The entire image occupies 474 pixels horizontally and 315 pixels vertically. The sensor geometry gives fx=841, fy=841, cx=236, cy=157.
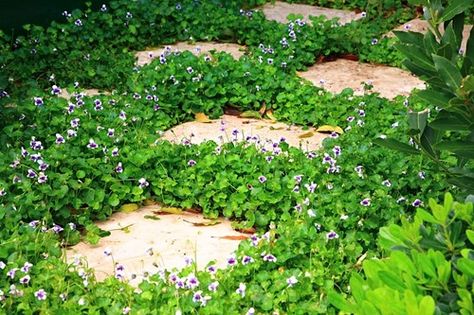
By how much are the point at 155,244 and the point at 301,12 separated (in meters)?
4.49

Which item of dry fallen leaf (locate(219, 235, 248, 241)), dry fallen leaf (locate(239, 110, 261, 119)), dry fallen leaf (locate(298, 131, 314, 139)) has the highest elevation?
dry fallen leaf (locate(219, 235, 248, 241))

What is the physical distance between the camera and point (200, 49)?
250 inches

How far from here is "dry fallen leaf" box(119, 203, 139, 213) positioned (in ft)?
13.7

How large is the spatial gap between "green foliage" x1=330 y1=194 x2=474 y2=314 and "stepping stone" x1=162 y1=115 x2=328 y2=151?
9.18 ft

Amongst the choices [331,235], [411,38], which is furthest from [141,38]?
[411,38]

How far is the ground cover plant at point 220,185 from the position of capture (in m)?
3.06

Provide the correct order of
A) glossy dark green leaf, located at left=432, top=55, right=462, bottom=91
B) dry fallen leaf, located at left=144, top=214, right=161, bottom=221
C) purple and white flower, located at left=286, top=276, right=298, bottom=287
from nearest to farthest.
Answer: glossy dark green leaf, located at left=432, top=55, right=462, bottom=91
purple and white flower, located at left=286, top=276, right=298, bottom=287
dry fallen leaf, located at left=144, top=214, right=161, bottom=221

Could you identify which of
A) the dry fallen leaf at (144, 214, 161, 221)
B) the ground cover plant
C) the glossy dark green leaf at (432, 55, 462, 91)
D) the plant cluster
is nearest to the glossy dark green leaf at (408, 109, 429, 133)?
the glossy dark green leaf at (432, 55, 462, 91)

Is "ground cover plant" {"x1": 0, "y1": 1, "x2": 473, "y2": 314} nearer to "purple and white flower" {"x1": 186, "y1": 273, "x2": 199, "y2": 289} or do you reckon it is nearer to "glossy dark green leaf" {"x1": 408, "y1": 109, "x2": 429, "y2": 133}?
"purple and white flower" {"x1": 186, "y1": 273, "x2": 199, "y2": 289}

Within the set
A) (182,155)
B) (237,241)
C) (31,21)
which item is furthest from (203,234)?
(31,21)

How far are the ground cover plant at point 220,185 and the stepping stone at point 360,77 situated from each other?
0.47 feet

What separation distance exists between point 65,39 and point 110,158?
2164mm

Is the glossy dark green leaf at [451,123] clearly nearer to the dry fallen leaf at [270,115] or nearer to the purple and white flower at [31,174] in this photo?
the purple and white flower at [31,174]

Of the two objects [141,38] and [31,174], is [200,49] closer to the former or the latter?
[141,38]
